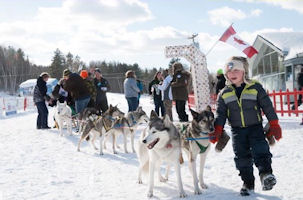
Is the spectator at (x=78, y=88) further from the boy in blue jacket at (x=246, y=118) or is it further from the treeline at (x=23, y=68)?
the treeline at (x=23, y=68)

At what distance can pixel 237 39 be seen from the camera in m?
10.2

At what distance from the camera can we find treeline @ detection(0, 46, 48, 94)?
5756 centimetres

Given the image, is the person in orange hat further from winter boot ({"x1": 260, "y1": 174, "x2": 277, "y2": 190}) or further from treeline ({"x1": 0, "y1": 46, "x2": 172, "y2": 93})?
treeline ({"x1": 0, "y1": 46, "x2": 172, "y2": 93})

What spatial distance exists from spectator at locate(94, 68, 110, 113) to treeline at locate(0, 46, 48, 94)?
2093 inches

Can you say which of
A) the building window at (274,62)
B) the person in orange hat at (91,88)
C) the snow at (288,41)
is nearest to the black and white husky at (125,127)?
the person in orange hat at (91,88)

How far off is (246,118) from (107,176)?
2408 millimetres

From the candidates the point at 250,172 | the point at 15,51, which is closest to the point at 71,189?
the point at 250,172

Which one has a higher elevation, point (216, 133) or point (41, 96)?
point (41, 96)

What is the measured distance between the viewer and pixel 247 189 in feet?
10.3

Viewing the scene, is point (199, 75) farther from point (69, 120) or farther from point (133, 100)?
point (69, 120)

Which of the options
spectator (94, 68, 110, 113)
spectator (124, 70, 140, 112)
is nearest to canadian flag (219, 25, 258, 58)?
spectator (124, 70, 140, 112)

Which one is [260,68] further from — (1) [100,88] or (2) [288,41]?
(1) [100,88]

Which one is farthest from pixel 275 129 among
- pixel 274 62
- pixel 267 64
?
pixel 267 64

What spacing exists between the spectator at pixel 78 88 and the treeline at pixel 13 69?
53442 millimetres
